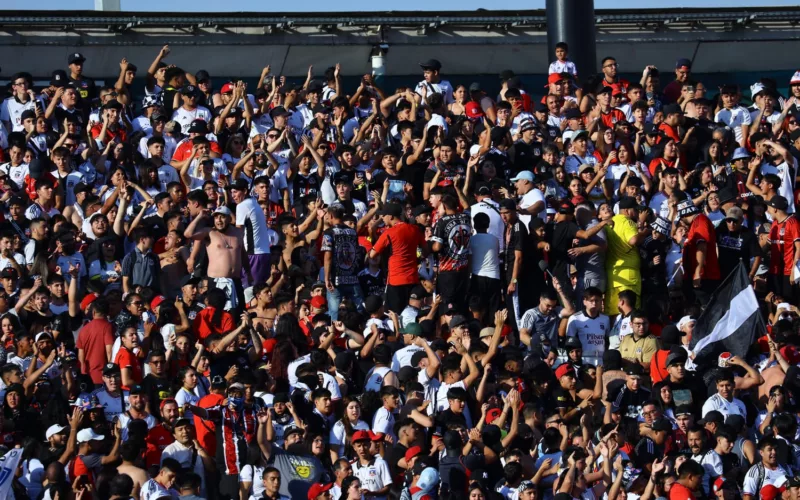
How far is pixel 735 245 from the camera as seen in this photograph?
20.4 metres

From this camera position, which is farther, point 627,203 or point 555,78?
point 555,78

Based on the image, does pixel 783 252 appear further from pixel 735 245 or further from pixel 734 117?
pixel 734 117

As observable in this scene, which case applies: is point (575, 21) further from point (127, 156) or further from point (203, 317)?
point (203, 317)

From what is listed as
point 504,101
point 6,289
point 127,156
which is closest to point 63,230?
point 6,289

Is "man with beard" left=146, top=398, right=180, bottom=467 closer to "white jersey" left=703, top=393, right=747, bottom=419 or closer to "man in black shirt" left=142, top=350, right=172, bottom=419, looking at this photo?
"man in black shirt" left=142, top=350, right=172, bottom=419

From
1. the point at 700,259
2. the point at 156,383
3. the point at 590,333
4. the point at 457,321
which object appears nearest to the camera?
the point at 156,383

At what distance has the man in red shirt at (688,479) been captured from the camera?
16.3 metres

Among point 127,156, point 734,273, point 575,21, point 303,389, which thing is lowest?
point 303,389

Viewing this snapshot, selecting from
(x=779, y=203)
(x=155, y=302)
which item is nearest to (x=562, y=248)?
(x=779, y=203)

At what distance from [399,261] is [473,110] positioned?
4701mm

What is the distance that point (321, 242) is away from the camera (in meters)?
19.9

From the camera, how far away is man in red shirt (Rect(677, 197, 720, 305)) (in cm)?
1994

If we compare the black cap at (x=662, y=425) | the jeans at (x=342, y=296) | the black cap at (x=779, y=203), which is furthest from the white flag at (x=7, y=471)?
the black cap at (x=779, y=203)

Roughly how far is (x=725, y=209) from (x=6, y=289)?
846 cm
